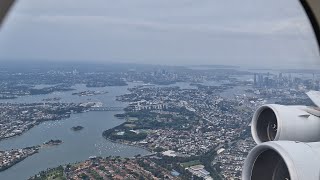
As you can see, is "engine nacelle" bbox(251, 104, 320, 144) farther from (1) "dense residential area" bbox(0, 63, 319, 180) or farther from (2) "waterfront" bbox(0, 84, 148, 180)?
(2) "waterfront" bbox(0, 84, 148, 180)

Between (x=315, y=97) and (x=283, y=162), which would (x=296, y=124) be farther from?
(x=283, y=162)

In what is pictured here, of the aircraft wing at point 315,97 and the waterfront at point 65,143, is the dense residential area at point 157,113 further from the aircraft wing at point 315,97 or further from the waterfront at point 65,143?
the aircraft wing at point 315,97

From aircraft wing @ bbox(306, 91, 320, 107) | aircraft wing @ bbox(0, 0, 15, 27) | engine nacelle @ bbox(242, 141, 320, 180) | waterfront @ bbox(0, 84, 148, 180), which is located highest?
aircraft wing @ bbox(0, 0, 15, 27)

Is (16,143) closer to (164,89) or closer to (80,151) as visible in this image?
(80,151)

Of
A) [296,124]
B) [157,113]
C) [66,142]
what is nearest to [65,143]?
[66,142]

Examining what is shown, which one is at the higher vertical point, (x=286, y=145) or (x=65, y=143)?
(x=286, y=145)

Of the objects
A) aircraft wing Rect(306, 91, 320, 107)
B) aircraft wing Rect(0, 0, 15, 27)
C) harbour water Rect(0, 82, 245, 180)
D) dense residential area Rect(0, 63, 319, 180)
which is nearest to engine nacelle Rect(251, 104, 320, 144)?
aircraft wing Rect(306, 91, 320, 107)
